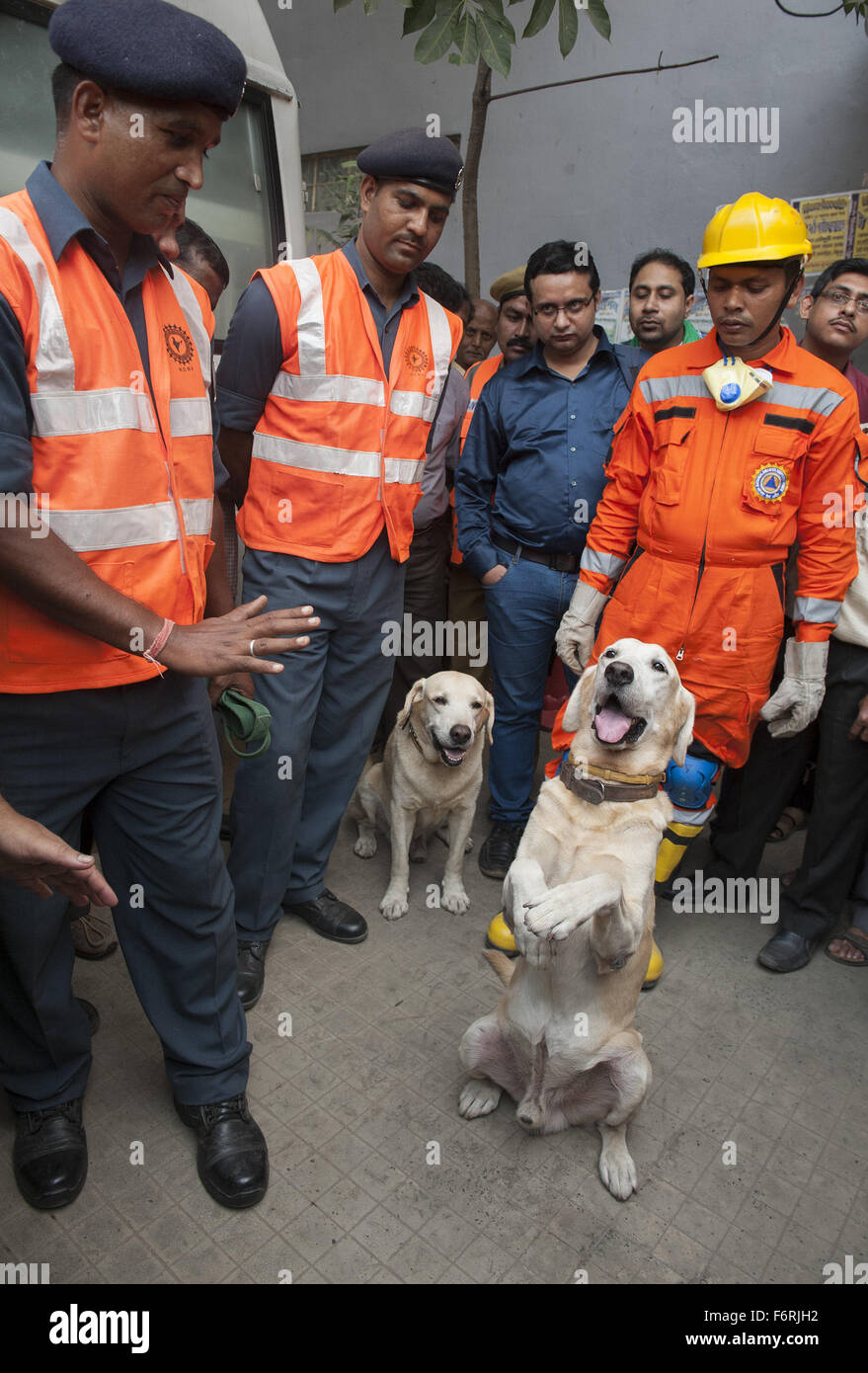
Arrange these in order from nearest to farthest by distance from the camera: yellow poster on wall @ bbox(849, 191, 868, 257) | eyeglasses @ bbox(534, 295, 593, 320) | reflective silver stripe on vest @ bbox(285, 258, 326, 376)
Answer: reflective silver stripe on vest @ bbox(285, 258, 326, 376) < eyeglasses @ bbox(534, 295, 593, 320) < yellow poster on wall @ bbox(849, 191, 868, 257)

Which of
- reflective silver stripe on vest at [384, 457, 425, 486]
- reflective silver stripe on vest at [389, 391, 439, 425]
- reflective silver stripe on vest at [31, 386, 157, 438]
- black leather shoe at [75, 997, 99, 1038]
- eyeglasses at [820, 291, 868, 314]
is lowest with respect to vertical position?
black leather shoe at [75, 997, 99, 1038]

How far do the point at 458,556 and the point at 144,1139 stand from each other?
287 centimetres

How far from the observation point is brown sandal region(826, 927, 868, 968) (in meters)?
3.30

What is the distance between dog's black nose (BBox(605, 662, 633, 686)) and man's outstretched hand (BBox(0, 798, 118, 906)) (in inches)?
56.9

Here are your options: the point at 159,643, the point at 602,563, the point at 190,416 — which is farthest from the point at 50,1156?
the point at 602,563

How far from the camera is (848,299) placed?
11.4 feet

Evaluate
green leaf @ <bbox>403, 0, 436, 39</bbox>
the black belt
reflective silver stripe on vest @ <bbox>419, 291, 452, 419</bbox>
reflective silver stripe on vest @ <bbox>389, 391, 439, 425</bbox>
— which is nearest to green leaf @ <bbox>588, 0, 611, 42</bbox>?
green leaf @ <bbox>403, 0, 436, 39</bbox>

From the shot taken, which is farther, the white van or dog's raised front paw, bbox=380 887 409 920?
the white van

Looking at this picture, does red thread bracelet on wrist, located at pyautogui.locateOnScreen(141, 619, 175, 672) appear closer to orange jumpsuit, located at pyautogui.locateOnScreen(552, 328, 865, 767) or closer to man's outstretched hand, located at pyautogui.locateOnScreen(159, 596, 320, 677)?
man's outstretched hand, located at pyautogui.locateOnScreen(159, 596, 320, 677)

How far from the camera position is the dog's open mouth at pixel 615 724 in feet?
7.69

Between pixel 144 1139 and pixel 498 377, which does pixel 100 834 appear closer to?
pixel 144 1139

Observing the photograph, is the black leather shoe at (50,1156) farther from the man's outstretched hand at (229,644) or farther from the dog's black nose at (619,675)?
the dog's black nose at (619,675)

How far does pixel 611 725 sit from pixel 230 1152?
5.04 ft

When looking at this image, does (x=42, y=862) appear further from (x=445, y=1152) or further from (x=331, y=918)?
(x=331, y=918)
